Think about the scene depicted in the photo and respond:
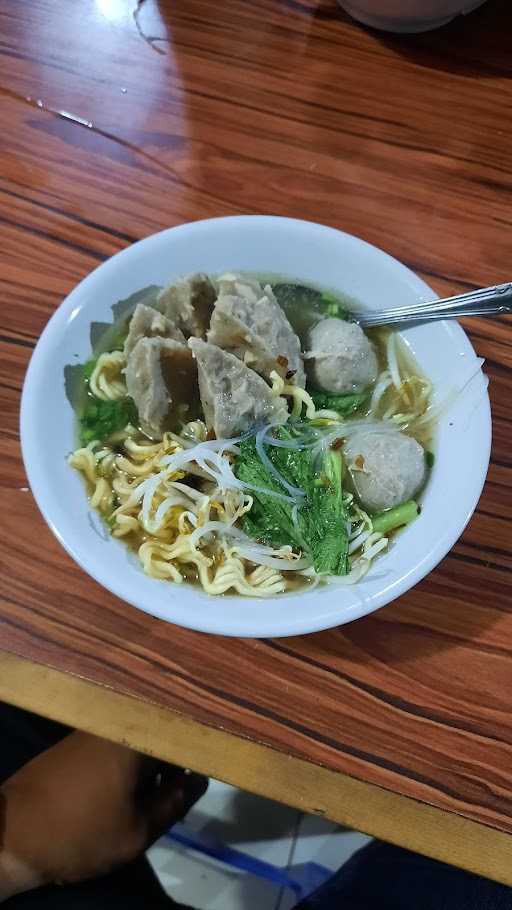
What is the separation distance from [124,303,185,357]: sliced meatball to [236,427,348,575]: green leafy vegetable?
215 millimetres

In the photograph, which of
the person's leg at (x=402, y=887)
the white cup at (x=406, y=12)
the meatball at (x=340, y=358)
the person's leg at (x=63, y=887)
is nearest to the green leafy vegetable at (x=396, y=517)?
the meatball at (x=340, y=358)

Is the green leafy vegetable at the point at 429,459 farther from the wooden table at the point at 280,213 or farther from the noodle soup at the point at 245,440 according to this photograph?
the wooden table at the point at 280,213

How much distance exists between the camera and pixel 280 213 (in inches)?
53.2

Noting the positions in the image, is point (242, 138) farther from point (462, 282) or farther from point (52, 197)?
point (462, 282)

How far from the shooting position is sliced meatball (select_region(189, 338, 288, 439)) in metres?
1.04

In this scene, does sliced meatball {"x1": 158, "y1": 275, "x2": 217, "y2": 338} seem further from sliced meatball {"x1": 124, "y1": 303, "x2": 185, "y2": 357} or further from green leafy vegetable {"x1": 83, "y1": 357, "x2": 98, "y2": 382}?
green leafy vegetable {"x1": 83, "y1": 357, "x2": 98, "y2": 382}

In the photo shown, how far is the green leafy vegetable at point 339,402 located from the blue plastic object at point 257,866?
112cm

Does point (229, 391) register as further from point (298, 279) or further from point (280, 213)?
point (280, 213)

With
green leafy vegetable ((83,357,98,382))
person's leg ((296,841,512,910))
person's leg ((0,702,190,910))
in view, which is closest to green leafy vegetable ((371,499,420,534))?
green leafy vegetable ((83,357,98,382))

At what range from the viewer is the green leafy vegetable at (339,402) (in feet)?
3.79

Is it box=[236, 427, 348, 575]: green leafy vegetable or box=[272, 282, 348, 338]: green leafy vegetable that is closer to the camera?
box=[236, 427, 348, 575]: green leafy vegetable

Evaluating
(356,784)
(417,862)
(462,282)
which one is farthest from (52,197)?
(417,862)

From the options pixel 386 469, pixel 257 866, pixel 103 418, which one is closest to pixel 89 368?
pixel 103 418

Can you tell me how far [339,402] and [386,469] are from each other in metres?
0.18
